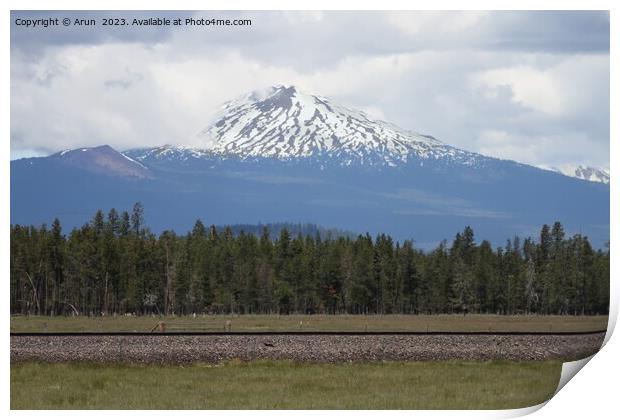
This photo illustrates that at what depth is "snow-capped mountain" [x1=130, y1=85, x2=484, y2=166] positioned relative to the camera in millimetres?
17500

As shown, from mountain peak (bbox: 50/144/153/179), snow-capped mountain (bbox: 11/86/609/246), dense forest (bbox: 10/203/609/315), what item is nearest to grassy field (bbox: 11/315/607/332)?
dense forest (bbox: 10/203/609/315)

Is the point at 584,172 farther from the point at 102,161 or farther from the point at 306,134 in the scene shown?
the point at 102,161

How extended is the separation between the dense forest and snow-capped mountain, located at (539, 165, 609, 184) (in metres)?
1.27

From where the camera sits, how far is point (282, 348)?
1967cm

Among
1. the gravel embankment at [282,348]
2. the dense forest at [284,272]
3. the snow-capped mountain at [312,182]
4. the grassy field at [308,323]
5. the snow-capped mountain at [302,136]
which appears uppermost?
the snow-capped mountain at [302,136]

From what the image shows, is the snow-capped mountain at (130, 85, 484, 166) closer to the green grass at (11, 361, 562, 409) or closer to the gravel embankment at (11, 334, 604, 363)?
the gravel embankment at (11, 334, 604, 363)

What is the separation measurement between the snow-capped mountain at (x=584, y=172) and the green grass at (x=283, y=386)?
3.07 meters

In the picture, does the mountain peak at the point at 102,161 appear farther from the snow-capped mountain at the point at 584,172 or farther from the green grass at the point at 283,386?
the snow-capped mountain at the point at 584,172

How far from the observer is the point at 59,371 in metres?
17.9

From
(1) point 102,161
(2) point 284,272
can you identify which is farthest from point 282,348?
(2) point 284,272

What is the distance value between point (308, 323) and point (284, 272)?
147 cm

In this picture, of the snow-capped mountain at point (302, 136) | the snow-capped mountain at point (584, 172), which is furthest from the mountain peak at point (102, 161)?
the snow-capped mountain at point (584, 172)

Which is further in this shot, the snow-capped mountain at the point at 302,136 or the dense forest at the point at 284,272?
the dense forest at the point at 284,272

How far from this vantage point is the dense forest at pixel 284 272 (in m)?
19.6
